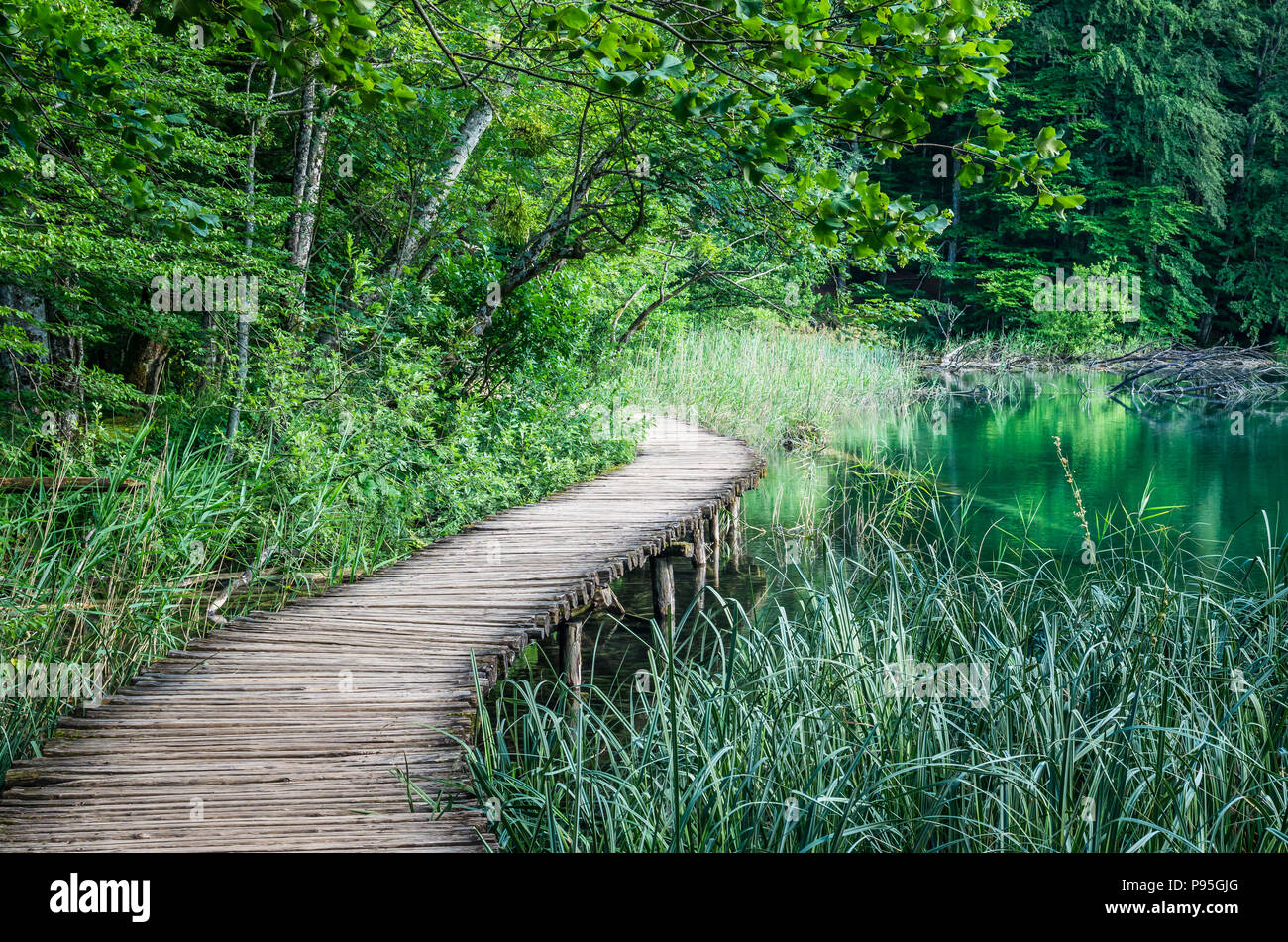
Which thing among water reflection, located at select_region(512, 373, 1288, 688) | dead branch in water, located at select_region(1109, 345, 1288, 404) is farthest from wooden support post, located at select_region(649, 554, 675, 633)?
dead branch in water, located at select_region(1109, 345, 1288, 404)

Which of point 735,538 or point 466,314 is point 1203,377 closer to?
point 735,538

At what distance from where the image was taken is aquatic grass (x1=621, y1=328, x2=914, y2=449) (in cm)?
1223

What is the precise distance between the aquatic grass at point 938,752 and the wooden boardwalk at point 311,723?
0.29 m

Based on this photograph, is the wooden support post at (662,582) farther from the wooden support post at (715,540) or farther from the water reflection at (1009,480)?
the wooden support post at (715,540)

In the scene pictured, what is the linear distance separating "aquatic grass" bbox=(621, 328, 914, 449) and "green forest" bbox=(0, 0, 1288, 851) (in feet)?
0.25

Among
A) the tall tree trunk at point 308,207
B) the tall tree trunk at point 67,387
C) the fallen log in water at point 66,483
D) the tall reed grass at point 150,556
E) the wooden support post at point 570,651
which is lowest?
the wooden support post at point 570,651

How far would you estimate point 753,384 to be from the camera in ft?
41.4

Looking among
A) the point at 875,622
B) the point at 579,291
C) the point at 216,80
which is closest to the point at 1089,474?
the point at 579,291

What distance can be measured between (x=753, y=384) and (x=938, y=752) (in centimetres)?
1003

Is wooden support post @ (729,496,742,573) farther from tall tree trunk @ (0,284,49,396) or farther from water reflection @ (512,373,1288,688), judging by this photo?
tall tree trunk @ (0,284,49,396)

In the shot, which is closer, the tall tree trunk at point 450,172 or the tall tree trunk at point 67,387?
the tall tree trunk at point 67,387

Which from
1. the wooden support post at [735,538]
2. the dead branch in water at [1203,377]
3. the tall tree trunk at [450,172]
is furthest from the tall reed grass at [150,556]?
the dead branch in water at [1203,377]

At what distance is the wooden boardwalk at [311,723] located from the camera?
2.39m
